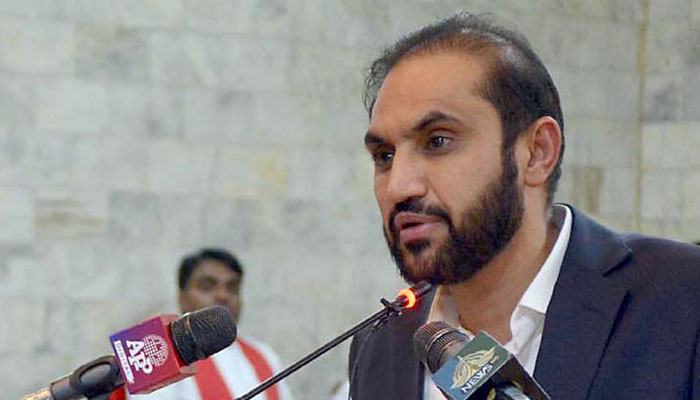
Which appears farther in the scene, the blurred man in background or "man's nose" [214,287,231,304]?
"man's nose" [214,287,231,304]

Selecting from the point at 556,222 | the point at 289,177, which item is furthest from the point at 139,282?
the point at 556,222

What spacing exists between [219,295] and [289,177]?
1.32m

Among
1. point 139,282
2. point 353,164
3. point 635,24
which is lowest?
point 139,282

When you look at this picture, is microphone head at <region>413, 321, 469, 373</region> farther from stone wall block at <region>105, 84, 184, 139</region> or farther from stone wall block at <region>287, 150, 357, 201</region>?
stone wall block at <region>287, 150, 357, 201</region>

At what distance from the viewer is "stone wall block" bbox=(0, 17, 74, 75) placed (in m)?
5.96

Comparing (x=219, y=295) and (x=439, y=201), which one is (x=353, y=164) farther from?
(x=439, y=201)

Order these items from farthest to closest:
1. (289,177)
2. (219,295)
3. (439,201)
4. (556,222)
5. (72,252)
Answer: (289,177), (72,252), (219,295), (556,222), (439,201)

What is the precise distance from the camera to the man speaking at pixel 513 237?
221 cm

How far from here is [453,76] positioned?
91.0 inches

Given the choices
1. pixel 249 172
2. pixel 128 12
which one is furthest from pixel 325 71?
pixel 128 12

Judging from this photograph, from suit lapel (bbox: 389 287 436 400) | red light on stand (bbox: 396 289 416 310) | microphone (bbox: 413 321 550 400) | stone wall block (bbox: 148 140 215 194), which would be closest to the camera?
microphone (bbox: 413 321 550 400)

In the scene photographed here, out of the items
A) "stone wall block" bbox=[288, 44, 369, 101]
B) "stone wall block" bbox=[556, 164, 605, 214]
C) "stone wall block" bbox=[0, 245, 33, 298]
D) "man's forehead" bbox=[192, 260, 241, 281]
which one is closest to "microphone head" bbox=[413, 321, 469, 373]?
"man's forehead" bbox=[192, 260, 241, 281]

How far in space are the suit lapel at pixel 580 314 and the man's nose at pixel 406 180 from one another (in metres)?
0.28

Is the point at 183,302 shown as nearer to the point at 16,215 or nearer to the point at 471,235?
the point at 16,215
